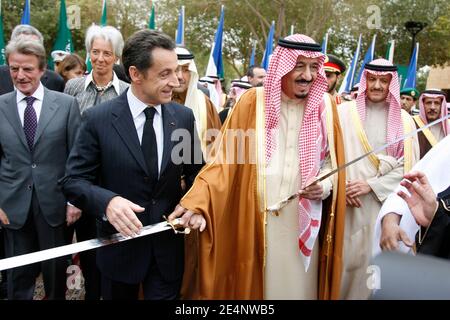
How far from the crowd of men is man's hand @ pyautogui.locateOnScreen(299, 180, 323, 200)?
0.04 ft

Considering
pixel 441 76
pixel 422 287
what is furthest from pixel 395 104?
pixel 441 76

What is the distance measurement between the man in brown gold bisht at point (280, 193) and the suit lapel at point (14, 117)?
4.27 ft

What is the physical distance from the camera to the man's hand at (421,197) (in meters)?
2.02

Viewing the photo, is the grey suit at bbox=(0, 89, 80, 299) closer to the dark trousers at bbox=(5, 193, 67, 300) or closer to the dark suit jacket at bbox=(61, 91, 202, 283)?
the dark trousers at bbox=(5, 193, 67, 300)

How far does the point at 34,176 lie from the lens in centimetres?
320

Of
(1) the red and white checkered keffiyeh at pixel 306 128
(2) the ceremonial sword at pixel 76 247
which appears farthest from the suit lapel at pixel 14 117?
(1) the red and white checkered keffiyeh at pixel 306 128

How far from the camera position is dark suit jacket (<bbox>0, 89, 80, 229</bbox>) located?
3166 millimetres

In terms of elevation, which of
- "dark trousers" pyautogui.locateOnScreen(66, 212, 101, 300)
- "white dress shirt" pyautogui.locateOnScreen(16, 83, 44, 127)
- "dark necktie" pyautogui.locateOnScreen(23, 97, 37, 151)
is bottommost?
"dark trousers" pyautogui.locateOnScreen(66, 212, 101, 300)

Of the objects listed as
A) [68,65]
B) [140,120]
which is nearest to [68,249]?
[140,120]

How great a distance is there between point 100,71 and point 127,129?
154 cm

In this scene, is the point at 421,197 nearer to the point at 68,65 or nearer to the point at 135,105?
the point at 135,105

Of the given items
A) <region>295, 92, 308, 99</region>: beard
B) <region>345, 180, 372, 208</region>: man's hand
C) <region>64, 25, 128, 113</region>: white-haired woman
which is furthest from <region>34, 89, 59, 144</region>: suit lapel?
<region>345, 180, 372, 208</region>: man's hand

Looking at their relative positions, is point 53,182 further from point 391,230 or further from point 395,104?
point 395,104

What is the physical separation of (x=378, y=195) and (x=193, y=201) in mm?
1755
